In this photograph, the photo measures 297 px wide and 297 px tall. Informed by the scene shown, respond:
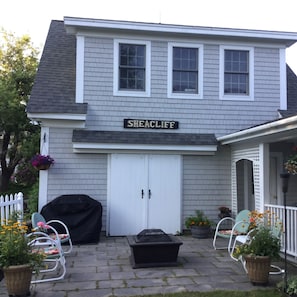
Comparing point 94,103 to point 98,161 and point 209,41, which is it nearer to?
point 98,161

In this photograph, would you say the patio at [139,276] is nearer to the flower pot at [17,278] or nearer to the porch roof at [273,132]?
the flower pot at [17,278]

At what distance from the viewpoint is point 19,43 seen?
62.2 feet

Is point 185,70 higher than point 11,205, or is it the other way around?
point 185,70

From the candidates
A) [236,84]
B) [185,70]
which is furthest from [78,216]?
[236,84]

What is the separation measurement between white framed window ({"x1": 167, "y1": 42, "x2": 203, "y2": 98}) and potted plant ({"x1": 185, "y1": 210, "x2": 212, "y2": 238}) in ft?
9.86

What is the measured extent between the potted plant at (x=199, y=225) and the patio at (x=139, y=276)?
1192mm

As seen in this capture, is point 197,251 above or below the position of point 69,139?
below

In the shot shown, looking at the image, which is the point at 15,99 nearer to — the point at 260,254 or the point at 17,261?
the point at 17,261

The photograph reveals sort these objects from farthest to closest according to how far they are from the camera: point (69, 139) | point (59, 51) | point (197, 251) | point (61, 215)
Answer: point (59, 51) < point (69, 139) < point (61, 215) < point (197, 251)

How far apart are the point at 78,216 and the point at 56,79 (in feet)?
11.5

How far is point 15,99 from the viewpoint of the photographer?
15.8m

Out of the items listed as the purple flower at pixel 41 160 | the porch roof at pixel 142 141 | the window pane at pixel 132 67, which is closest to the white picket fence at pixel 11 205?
the purple flower at pixel 41 160

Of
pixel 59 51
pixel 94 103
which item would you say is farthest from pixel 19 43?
pixel 94 103

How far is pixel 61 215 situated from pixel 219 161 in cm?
402
